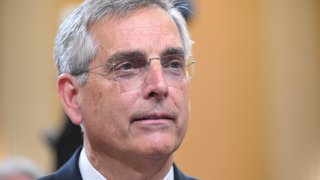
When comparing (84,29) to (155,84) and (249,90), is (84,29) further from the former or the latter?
(249,90)

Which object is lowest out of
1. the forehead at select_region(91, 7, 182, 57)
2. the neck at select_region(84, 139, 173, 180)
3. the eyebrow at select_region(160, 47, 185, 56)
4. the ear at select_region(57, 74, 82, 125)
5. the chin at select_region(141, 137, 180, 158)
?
the neck at select_region(84, 139, 173, 180)

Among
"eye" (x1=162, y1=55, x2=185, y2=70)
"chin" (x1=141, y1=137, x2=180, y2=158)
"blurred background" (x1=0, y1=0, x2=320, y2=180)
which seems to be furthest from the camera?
"blurred background" (x1=0, y1=0, x2=320, y2=180)

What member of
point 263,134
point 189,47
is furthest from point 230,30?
point 189,47

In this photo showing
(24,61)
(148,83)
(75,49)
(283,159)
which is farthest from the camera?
(24,61)

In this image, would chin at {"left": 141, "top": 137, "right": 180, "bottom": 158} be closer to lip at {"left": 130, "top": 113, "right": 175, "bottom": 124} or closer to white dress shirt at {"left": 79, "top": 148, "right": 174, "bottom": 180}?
lip at {"left": 130, "top": 113, "right": 175, "bottom": 124}

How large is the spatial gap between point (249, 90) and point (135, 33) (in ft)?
11.5

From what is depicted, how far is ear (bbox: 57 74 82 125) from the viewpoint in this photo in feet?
7.46

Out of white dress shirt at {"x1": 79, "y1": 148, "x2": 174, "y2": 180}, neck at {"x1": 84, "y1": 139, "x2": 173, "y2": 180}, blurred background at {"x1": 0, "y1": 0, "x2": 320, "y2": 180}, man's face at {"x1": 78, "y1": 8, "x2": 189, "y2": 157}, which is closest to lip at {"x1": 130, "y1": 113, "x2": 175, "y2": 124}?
man's face at {"x1": 78, "y1": 8, "x2": 189, "y2": 157}

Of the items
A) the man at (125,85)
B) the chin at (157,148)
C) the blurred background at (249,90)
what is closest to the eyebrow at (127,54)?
the man at (125,85)

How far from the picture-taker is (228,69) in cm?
557

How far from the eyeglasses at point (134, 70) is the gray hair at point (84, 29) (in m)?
0.05

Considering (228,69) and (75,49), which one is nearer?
(75,49)

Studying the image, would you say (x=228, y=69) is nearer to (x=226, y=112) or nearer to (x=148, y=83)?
(x=226, y=112)

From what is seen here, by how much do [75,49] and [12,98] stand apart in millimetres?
3707
